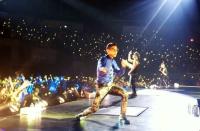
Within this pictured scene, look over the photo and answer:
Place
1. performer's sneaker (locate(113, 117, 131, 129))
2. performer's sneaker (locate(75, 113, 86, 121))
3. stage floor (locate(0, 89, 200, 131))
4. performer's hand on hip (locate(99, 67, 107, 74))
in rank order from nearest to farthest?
stage floor (locate(0, 89, 200, 131)), performer's sneaker (locate(113, 117, 131, 129)), performer's hand on hip (locate(99, 67, 107, 74)), performer's sneaker (locate(75, 113, 86, 121))

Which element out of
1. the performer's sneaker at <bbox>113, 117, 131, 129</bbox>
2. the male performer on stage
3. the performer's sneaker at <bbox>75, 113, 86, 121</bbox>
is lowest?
the performer's sneaker at <bbox>113, 117, 131, 129</bbox>

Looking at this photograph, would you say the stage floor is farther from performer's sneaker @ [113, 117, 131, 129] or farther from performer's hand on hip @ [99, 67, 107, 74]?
performer's hand on hip @ [99, 67, 107, 74]

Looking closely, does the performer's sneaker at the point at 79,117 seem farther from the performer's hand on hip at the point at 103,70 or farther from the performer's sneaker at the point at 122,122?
the performer's hand on hip at the point at 103,70

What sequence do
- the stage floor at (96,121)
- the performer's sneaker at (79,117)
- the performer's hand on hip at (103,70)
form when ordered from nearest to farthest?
1. the stage floor at (96,121)
2. the performer's hand on hip at (103,70)
3. the performer's sneaker at (79,117)

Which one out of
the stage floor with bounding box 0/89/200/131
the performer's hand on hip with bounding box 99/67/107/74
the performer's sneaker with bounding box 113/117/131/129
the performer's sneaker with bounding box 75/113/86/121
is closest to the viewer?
the stage floor with bounding box 0/89/200/131

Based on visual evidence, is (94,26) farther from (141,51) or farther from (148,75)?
(148,75)

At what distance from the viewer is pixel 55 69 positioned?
1077 inches

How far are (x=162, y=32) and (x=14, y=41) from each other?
15.5 metres

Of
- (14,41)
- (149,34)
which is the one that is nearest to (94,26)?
(149,34)

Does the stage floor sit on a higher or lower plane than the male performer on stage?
lower

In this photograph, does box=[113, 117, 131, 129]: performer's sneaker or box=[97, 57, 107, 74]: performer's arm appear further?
box=[97, 57, 107, 74]: performer's arm

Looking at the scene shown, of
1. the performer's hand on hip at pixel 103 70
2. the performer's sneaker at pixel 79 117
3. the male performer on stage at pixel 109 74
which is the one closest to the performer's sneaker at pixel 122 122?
the male performer on stage at pixel 109 74

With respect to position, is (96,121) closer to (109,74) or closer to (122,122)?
(122,122)

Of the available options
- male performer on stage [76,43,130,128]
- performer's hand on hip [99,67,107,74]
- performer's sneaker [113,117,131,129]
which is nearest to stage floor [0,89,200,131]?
performer's sneaker [113,117,131,129]
